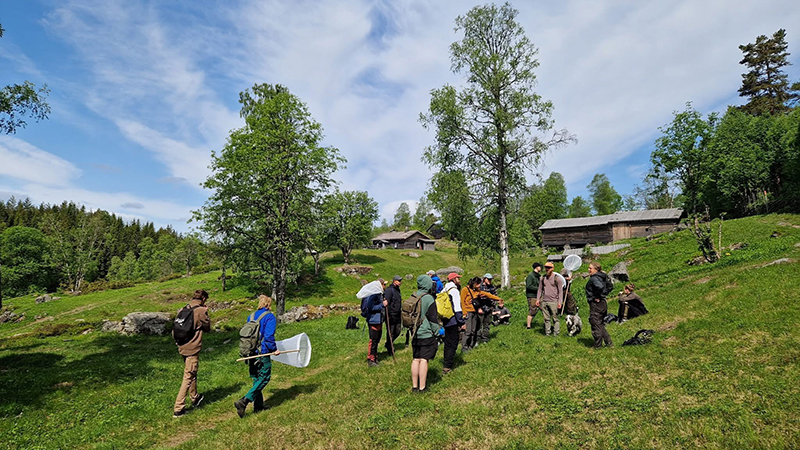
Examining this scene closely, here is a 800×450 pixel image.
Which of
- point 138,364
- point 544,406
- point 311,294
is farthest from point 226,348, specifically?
point 311,294

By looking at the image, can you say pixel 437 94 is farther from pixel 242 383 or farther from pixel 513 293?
pixel 242 383

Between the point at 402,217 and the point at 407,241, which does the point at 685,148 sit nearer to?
the point at 407,241

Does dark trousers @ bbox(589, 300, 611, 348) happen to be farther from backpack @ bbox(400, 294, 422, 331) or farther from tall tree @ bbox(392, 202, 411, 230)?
tall tree @ bbox(392, 202, 411, 230)

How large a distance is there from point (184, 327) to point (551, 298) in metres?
12.0

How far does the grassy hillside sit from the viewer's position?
599 cm

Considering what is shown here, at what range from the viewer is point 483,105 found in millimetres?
26250

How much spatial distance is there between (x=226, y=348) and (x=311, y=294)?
28.0m

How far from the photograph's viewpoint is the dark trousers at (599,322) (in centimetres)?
1085

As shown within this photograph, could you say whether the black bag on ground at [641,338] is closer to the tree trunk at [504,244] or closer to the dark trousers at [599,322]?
the dark trousers at [599,322]

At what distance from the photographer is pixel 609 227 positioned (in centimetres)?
6231

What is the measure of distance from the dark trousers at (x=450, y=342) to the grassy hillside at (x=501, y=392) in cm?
45

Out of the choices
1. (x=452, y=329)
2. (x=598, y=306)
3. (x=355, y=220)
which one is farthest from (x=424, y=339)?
(x=355, y=220)

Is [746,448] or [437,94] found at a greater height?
[437,94]

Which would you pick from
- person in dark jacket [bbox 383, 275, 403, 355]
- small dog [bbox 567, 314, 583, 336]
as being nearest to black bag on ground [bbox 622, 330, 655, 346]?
small dog [bbox 567, 314, 583, 336]
